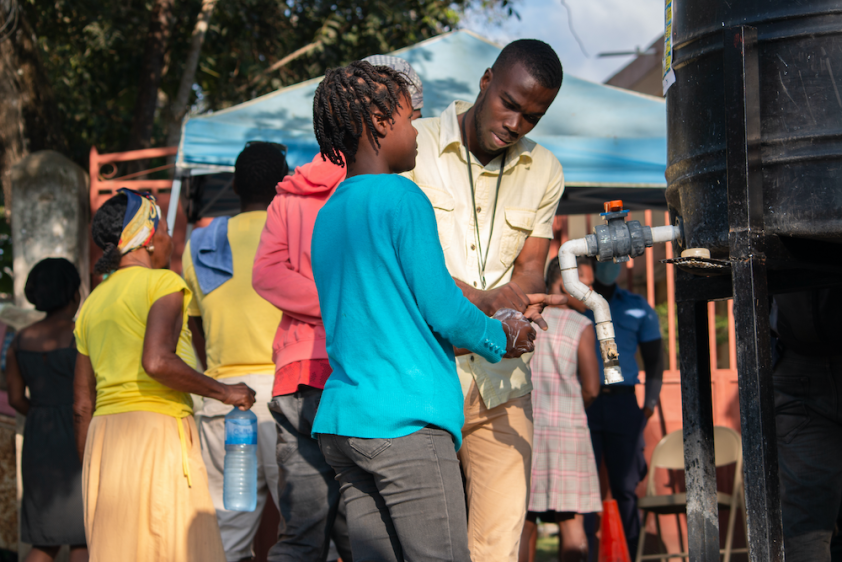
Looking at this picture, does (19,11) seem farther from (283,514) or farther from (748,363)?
(748,363)

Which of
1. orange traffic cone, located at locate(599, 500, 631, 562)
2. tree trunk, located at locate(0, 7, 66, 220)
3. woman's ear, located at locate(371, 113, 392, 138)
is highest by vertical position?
tree trunk, located at locate(0, 7, 66, 220)

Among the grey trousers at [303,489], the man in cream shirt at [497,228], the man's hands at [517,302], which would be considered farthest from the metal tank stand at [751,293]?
the grey trousers at [303,489]

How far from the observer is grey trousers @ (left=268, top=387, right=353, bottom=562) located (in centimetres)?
281

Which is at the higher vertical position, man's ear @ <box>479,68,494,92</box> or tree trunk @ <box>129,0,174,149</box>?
tree trunk @ <box>129,0,174,149</box>

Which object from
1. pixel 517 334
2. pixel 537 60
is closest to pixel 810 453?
pixel 517 334

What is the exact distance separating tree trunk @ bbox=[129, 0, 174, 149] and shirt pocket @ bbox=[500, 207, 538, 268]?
6.84 meters

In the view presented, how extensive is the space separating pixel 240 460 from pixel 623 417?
9.67 feet

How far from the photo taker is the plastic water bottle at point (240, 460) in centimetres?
339

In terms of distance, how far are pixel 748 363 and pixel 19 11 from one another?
7.20 m

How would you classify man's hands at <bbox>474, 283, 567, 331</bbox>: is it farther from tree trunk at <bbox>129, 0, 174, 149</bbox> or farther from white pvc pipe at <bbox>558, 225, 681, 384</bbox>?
tree trunk at <bbox>129, 0, 174, 149</bbox>

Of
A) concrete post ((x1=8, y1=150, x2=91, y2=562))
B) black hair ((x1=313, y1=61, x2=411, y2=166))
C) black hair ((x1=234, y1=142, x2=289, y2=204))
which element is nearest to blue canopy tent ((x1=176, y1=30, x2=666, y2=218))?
concrete post ((x1=8, y1=150, x2=91, y2=562))

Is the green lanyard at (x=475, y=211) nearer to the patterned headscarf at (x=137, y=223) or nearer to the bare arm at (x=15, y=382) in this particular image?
the patterned headscarf at (x=137, y=223)

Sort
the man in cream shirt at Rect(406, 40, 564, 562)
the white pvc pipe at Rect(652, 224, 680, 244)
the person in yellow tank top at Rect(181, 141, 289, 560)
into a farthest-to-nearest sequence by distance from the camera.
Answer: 1. the person in yellow tank top at Rect(181, 141, 289, 560)
2. the man in cream shirt at Rect(406, 40, 564, 562)
3. the white pvc pipe at Rect(652, 224, 680, 244)

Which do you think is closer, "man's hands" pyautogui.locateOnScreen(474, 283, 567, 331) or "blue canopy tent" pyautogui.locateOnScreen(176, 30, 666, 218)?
"man's hands" pyautogui.locateOnScreen(474, 283, 567, 331)
